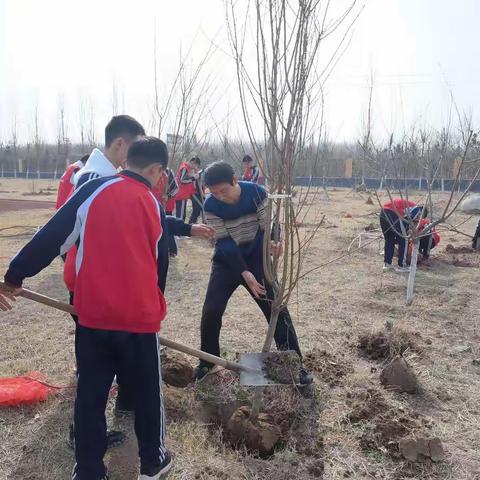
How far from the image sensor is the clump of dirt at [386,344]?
3656 millimetres

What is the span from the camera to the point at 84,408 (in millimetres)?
2004

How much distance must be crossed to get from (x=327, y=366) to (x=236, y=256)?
114cm

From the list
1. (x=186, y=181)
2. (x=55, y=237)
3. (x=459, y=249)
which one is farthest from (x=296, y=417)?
(x=459, y=249)

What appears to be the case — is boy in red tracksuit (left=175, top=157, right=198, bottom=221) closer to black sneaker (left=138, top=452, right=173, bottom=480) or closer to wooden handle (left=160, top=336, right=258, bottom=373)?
wooden handle (left=160, top=336, right=258, bottom=373)

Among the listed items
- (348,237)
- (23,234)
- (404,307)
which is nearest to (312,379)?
(404,307)

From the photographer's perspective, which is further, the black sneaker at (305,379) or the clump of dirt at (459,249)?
the clump of dirt at (459,249)

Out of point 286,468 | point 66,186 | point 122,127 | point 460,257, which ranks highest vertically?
point 122,127

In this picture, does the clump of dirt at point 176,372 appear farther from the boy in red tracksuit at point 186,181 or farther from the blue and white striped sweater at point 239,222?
the boy in red tracksuit at point 186,181

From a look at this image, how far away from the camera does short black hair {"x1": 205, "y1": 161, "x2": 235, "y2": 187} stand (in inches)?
112

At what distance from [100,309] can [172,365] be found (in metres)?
1.42

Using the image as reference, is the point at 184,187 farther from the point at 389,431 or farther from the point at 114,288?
the point at 114,288

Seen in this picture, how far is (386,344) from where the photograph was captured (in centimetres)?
367

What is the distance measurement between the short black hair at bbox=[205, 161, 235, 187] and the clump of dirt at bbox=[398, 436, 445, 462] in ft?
5.75

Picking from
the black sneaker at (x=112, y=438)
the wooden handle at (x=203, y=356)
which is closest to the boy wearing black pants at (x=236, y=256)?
the wooden handle at (x=203, y=356)
